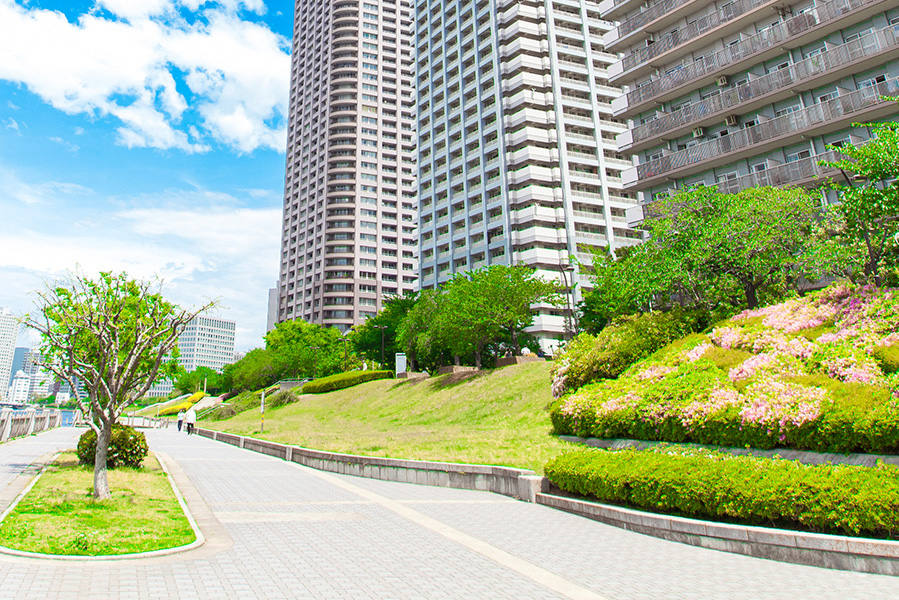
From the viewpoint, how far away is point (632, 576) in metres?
6.40

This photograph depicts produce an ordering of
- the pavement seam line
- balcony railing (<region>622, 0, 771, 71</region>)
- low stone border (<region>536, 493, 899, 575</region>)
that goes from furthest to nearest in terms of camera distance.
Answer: balcony railing (<region>622, 0, 771, 71</region>)
low stone border (<region>536, 493, 899, 575</region>)
the pavement seam line

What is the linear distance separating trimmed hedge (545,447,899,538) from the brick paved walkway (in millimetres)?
691

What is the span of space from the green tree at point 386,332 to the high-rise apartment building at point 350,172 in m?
36.4

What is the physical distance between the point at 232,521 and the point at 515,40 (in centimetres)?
7036

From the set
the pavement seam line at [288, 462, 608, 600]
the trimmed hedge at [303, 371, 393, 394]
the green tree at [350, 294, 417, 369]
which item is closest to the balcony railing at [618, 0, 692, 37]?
the green tree at [350, 294, 417, 369]

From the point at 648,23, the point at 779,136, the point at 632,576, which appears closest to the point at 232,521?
the point at 632,576

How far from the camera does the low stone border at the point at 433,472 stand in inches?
463

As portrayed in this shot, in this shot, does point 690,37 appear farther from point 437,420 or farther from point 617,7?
point 437,420

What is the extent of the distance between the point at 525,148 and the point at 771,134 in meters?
36.1

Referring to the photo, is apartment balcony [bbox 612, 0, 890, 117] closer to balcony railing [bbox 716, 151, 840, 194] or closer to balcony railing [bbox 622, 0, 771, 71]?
balcony railing [bbox 622, 0, 771, 71]

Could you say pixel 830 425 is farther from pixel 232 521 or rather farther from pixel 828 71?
pixel 828 71

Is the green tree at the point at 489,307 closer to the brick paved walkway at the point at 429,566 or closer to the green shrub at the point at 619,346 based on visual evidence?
the green shrub at the point at 619,346

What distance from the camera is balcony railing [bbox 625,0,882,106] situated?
96.4 ft

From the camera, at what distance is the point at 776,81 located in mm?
30984
